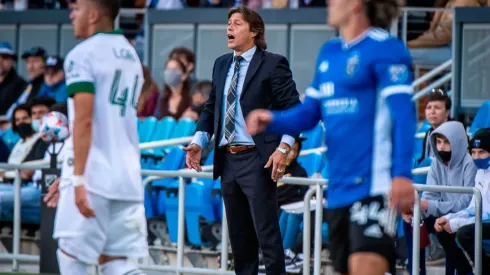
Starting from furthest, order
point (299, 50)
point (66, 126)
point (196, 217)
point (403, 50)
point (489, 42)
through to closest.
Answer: point (299, 50) < point (489, 42) < point (196, 217) < point (66, 126) < point (403, 50)

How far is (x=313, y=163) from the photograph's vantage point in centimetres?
1193

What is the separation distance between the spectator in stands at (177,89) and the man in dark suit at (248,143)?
576 centimetres

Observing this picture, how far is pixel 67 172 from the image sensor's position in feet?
21.9

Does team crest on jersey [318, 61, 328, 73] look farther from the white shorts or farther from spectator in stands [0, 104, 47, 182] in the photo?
spectator in stands [0, 104, 47, 182]

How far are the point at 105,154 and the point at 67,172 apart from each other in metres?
0.22

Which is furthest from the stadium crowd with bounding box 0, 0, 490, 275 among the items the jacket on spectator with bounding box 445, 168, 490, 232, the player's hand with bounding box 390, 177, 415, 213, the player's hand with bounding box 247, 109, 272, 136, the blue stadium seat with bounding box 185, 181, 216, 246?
the player's hand with bounding box 390, 177, 415, 213

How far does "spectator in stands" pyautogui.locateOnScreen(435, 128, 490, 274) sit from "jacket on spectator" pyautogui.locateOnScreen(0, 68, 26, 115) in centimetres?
779

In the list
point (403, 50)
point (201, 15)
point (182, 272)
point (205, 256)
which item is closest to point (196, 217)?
point (205, 256)

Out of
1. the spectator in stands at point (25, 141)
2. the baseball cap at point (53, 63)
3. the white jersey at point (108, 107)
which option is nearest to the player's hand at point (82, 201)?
the white jersey at point (108, 107)

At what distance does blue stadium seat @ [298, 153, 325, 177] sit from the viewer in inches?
466

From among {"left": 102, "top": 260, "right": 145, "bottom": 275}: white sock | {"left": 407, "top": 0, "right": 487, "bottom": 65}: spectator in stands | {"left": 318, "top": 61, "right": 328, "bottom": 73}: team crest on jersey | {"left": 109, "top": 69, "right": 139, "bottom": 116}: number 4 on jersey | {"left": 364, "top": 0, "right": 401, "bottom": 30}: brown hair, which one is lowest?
{"left": 102, "top": 260, "right": 145, "bottom": 275}: white sock

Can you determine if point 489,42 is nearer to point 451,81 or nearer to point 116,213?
point 451,81

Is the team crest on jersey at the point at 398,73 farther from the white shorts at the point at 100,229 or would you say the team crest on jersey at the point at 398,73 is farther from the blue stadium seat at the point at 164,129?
the blue stadium seat at the point at 164,129

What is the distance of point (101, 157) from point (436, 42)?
861 cm
